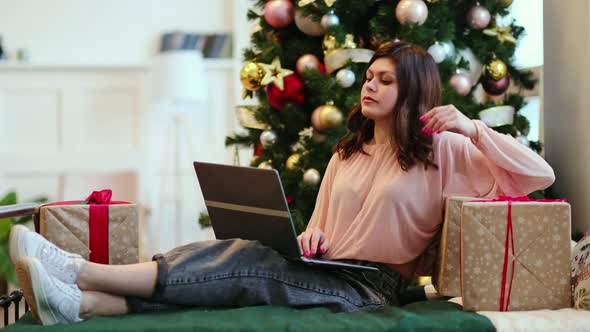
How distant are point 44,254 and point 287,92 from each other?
135 centimetres

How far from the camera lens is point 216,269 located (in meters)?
1.85

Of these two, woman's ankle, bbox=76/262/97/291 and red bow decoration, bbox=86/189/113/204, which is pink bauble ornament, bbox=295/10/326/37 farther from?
woman's ankle, bbox=76/262/97/291

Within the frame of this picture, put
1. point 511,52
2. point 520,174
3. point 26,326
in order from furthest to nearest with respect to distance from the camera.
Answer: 1. point 511,52
2. point 520,174
3. point 26,326

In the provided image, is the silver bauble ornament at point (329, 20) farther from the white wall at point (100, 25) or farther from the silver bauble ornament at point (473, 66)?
the white wall at point (100, 25)

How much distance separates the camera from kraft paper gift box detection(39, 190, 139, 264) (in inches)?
82.7

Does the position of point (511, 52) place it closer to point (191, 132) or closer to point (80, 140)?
point (191, 132)

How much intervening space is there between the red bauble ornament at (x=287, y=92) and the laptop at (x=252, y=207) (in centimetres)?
93

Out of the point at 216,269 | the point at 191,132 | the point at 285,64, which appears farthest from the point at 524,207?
the point at 191,132

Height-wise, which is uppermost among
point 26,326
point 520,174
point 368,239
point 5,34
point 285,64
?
point 5,34

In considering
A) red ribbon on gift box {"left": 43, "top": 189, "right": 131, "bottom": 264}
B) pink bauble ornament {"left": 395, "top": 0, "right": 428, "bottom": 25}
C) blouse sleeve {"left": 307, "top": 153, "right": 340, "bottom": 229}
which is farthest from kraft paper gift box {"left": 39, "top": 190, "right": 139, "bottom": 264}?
pink bauble ornament {"left": 395, "top": 0, "right": 428, "bottom": 25}

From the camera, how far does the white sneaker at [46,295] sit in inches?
64.6

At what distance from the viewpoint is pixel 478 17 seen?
2.90 meters

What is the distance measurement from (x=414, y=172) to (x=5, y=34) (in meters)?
3.75

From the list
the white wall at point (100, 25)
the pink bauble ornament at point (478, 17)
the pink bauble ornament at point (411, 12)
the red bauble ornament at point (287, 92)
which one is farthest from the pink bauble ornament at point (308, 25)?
the white wall at point (100, 25)
